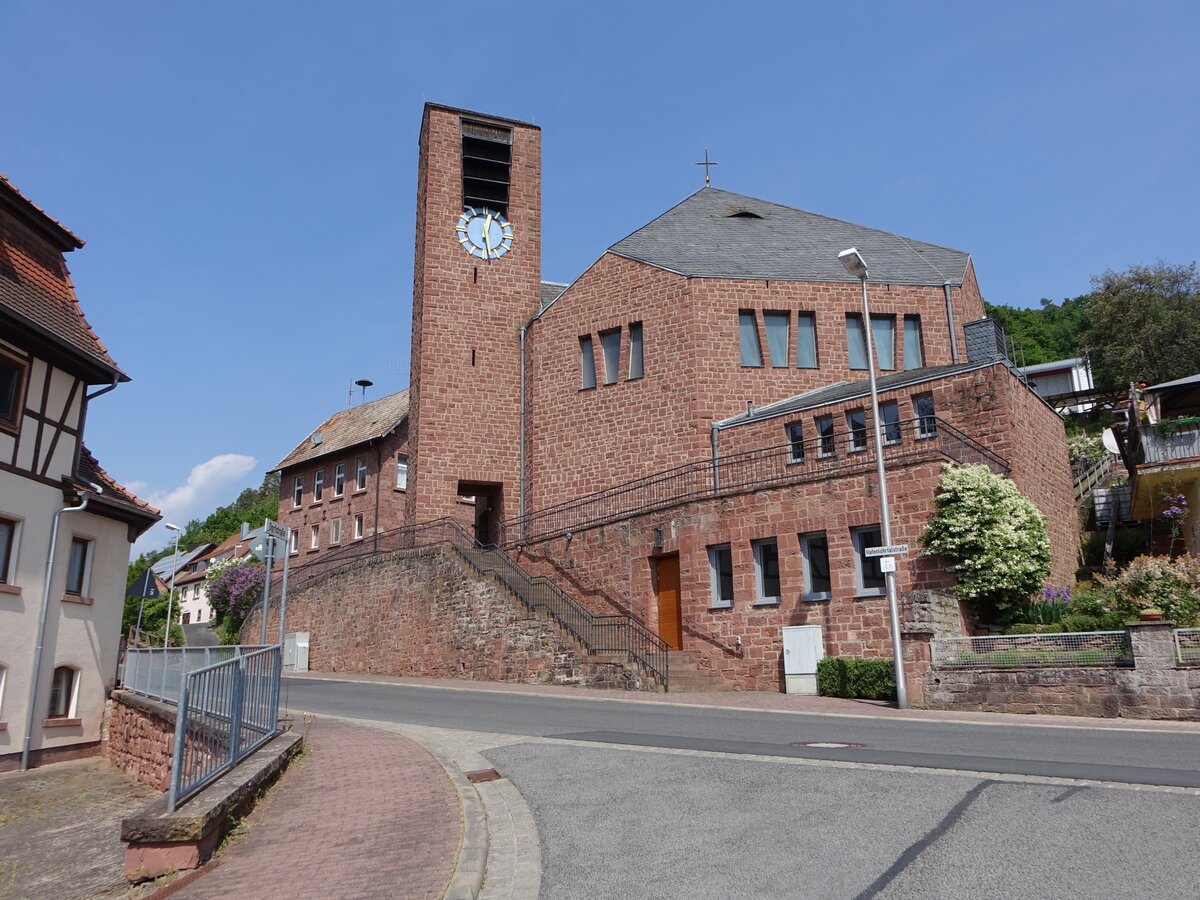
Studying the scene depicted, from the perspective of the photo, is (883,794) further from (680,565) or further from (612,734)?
(680,565)

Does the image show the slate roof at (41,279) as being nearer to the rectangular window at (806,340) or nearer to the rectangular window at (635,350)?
the rectangular window at (635,350)

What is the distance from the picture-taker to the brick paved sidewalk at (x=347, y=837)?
625 cm

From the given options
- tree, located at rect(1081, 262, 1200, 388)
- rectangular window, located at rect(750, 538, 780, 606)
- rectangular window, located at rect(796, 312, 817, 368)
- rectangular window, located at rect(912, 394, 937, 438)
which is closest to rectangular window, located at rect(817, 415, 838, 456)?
rectangular window, located at rect(912, 394, 937, 438)

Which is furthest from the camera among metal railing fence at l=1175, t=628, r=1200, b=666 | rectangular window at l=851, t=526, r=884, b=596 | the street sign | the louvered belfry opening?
the louvered belfry opening

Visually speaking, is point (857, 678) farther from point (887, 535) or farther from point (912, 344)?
point (912, 344)

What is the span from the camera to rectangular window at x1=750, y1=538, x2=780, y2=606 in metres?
20.0

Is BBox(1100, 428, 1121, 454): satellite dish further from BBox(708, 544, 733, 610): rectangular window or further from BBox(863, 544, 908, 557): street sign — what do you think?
BBox(863, 544, 908, 557): street sign

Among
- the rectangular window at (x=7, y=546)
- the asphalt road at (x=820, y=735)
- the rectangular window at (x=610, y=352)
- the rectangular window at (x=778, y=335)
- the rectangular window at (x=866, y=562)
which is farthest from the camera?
the rectangular window at (x=610, y=352)

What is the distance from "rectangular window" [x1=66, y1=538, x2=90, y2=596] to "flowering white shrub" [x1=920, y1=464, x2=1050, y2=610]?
15.0 m

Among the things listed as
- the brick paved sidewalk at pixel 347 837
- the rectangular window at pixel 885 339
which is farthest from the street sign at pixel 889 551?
the rectangular window at pixel 885 339

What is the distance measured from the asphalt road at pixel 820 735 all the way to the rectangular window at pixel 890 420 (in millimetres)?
9146

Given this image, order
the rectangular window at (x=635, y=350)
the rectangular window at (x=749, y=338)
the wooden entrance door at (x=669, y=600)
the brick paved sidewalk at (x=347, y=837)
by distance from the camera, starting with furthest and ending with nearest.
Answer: the rectangular window at (x=635, y=350) < the rectangular window at (x=749, y=338) < the wooden entrance door at (x=669, y=600) < the brick paved sidewalk at (x=347, y=837)

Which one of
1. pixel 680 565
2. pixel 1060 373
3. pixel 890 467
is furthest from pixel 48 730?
pixel 1060 373

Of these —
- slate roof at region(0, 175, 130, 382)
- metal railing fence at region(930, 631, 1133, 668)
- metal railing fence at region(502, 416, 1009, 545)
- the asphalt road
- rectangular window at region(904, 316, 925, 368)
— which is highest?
rectangular window at region(904, 316, 925, 368)
